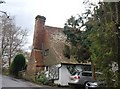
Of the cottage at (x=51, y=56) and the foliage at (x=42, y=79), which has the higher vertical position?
the cottage at (x=51, y=56)

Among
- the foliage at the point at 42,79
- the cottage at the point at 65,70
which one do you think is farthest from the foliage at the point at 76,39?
the foliage at the point at 42,79

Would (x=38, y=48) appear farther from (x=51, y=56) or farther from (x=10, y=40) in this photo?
(x=10, y=40)

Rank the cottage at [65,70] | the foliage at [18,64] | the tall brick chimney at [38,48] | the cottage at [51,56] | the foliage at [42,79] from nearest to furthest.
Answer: the cottage at [65,70] → the cottage at [51,56] → the foliage at [42,79] → the tall brick chimney at [38,48] → the foliage at [18,64]

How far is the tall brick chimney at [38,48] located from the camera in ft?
128

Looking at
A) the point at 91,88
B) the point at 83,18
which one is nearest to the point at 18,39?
the point at 83,18

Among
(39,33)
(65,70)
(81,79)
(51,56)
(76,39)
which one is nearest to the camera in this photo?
(81,79)

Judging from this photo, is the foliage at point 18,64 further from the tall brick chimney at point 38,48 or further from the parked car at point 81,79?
the parked car at point 81,79

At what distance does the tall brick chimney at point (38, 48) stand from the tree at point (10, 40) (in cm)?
1511

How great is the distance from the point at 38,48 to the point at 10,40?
1742 cm

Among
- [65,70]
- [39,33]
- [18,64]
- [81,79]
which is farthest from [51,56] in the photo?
[81,79]

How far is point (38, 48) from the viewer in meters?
40.6

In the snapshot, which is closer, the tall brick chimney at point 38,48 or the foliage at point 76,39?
the foliage at point 76,39

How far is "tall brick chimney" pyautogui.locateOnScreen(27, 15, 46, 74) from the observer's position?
39.2 metres

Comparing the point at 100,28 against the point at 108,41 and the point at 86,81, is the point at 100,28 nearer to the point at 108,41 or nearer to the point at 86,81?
the point at 108,41
